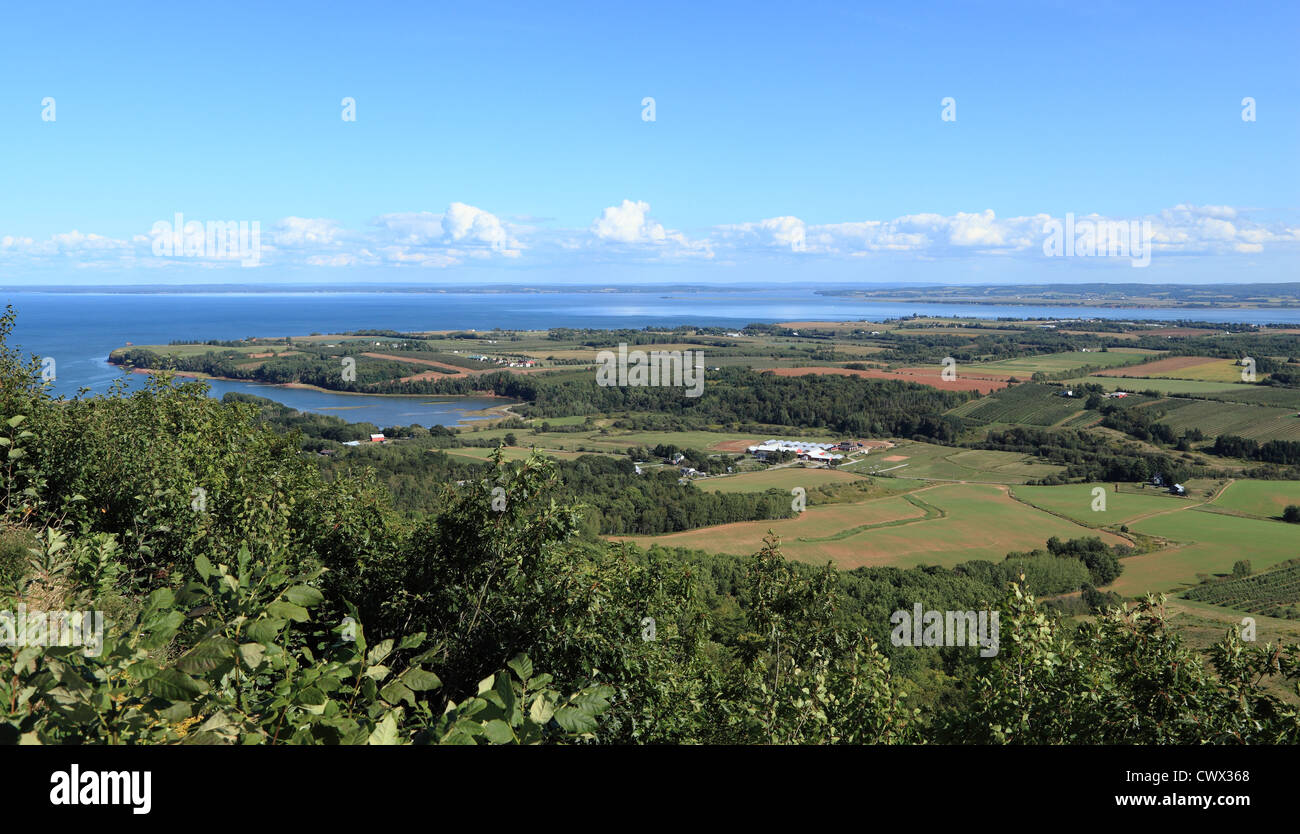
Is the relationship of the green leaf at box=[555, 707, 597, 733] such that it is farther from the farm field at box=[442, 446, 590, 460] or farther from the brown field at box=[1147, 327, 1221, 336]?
the brown field at box=[1147, 327, 1221, 336]

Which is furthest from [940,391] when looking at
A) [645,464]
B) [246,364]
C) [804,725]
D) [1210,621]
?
[804,725]

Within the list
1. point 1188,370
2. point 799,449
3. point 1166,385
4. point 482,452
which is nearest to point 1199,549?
point 799,449

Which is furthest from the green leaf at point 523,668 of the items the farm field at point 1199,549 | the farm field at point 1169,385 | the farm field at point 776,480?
the farm field at point 1169,385

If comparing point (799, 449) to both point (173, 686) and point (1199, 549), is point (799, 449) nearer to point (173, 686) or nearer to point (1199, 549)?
point (1199, 549)

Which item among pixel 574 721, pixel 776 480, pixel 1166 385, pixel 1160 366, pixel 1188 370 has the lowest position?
pixel 776 480

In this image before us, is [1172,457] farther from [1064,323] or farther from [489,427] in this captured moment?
[1064,323]

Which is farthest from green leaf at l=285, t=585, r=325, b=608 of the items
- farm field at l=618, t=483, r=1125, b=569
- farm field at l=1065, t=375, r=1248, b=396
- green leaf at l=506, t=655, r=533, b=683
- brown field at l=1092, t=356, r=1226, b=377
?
brown field at l=1092, t=356, r=1226, b=377
